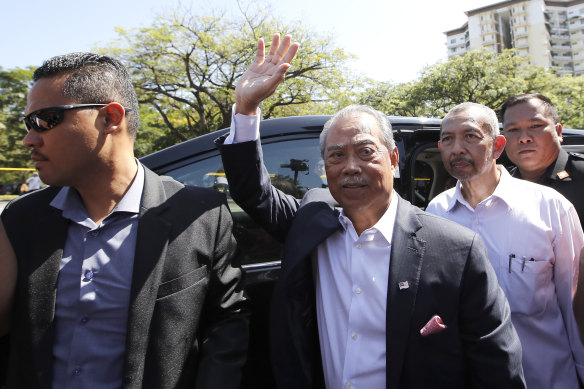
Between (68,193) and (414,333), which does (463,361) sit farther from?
(68,193)

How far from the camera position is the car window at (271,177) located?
193 centimetres

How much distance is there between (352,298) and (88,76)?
1.25m

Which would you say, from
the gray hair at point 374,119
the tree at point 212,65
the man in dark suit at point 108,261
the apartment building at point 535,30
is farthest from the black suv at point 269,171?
the apartment building at point 535,30

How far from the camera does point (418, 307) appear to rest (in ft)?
4.23

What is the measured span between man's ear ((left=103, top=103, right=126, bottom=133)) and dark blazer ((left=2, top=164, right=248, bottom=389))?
224 millimetres

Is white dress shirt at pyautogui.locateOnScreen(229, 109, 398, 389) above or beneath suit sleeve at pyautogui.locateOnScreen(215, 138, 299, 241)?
beneath

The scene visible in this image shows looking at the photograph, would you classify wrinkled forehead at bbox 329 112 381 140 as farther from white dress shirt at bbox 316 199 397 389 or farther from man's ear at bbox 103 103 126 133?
man's ear at bbox 103 103 126 133

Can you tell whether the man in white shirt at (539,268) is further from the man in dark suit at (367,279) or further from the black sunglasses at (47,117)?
the black sunglasses at (47,117)

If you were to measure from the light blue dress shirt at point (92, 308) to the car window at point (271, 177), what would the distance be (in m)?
0.61

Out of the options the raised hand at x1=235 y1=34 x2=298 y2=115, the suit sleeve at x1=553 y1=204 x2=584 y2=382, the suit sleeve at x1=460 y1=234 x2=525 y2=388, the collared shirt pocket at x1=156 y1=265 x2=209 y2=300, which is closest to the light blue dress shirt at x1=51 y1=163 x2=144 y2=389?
the collared shirt pocket at x1=156 y1=265 x2=209 y2=300

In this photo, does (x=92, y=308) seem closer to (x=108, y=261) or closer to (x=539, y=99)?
(x=108, y=261)

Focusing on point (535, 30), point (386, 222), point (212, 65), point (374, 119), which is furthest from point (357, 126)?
point (535, 30)

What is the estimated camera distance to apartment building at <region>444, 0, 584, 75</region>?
63.2 metres

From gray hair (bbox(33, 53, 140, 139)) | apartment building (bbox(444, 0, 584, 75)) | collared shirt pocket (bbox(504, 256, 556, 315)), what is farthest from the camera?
apartment building (bbox(444, 0, 584, 75))
